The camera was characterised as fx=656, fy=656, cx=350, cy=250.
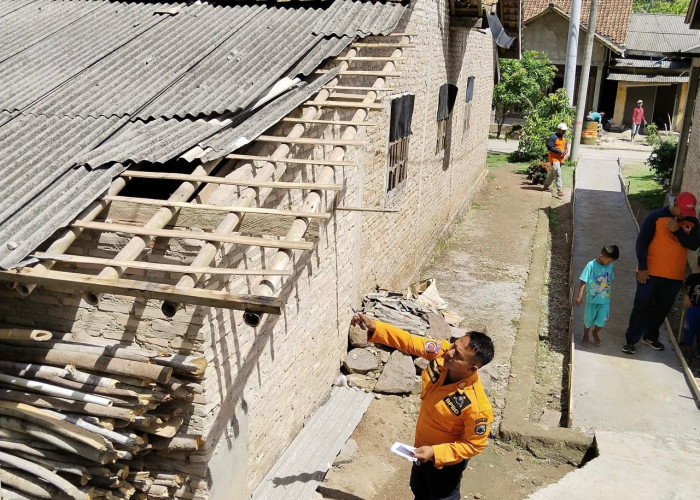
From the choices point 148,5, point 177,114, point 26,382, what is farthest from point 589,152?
point 26,382

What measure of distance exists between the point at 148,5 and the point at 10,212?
14.9ft

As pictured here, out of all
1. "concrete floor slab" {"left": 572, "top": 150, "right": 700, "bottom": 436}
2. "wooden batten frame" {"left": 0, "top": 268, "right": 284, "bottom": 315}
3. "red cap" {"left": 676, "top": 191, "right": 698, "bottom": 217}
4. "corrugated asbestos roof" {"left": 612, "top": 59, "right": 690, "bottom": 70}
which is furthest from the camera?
"corrugated asbestos roof" {"left": 612, "top": 59, "right": 690, "bottom": 70}

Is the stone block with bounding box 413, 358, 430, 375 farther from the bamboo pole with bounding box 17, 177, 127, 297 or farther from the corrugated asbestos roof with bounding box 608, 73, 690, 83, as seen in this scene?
the corrugated asbestos roof with bounding box 608, 73, 690, 83

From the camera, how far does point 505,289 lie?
10703 mm

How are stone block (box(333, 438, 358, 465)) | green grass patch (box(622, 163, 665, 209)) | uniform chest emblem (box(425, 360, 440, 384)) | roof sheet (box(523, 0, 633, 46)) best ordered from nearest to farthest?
uniform chest emblem (box(425, 360, 440, 384)) → stone block (box(333, 438, 358, 465)) → green grass patch (box(622, 163, 665, 209)) → roof sheet (box(523, 0, 633, 46))

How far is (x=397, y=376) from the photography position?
7355mm

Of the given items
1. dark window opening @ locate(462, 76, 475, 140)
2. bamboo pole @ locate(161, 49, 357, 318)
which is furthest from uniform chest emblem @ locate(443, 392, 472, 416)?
dark window opening @ locate(462, 76, 475, 140)

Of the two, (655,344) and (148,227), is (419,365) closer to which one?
(655,344)

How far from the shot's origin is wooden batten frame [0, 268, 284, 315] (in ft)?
10.4

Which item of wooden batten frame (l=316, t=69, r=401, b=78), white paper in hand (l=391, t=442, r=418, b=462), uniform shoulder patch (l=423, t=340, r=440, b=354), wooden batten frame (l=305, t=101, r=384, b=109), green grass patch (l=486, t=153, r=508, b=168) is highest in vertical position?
wooden batten frame (l=316, t=69, r=401, b=78)

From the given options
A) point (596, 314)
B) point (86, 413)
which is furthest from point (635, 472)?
point (86, 413)

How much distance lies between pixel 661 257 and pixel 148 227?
6078 mm

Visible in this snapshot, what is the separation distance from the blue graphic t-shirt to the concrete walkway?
0.68 metres

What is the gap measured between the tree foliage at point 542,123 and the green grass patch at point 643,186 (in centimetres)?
251
